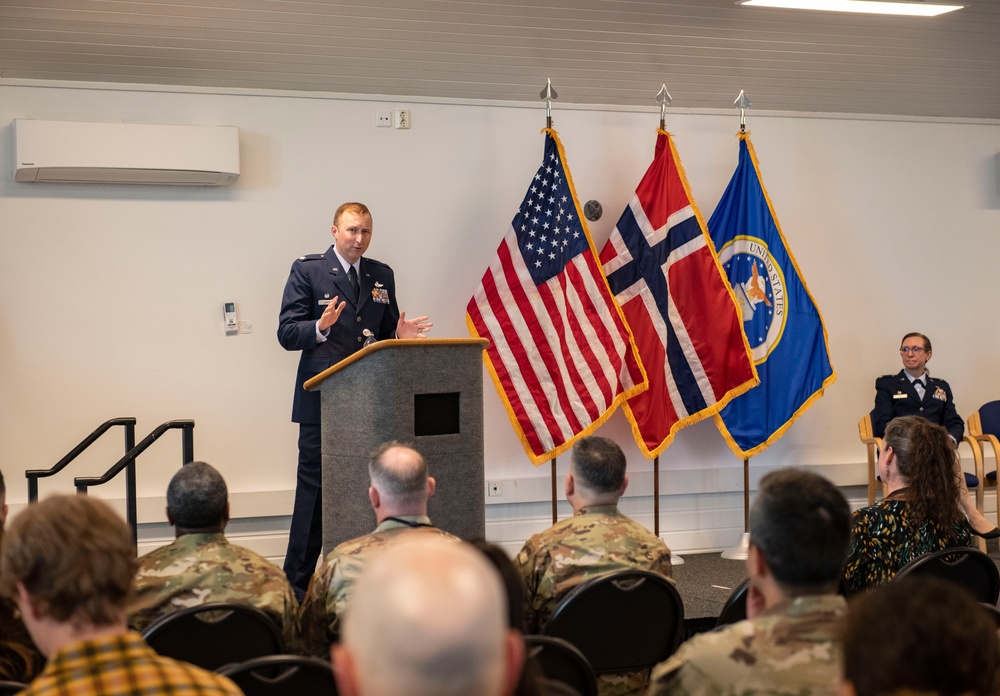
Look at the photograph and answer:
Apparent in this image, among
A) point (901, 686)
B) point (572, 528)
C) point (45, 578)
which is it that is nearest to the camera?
point (901, 686)

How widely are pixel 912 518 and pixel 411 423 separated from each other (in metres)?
1.75

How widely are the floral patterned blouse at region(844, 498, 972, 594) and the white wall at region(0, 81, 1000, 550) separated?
317 cm

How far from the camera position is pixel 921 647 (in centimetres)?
120

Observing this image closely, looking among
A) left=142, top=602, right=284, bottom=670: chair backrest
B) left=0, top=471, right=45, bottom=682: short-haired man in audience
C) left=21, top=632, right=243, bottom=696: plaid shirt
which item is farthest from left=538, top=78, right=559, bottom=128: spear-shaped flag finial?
left=21, top=632, right=243, bottom=696: plaid shirt

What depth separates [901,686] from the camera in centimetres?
120

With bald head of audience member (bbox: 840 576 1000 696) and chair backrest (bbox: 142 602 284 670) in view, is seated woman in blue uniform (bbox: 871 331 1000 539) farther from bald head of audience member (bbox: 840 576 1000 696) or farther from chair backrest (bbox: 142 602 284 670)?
bald head of audience member (bbox: 840 576 1000 696)

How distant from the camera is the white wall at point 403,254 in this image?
5574 millimetres

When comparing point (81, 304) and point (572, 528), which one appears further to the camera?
point (81, 304)

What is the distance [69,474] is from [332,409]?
2.27 metres

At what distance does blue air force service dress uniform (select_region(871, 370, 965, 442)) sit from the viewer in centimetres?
641

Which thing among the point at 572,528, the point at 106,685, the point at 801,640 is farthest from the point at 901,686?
the point at 572,528

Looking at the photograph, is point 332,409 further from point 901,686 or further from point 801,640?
point 901,686

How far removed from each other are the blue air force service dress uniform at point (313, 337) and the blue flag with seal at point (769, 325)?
7.88 ft

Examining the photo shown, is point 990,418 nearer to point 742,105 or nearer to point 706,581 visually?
point 706,581
